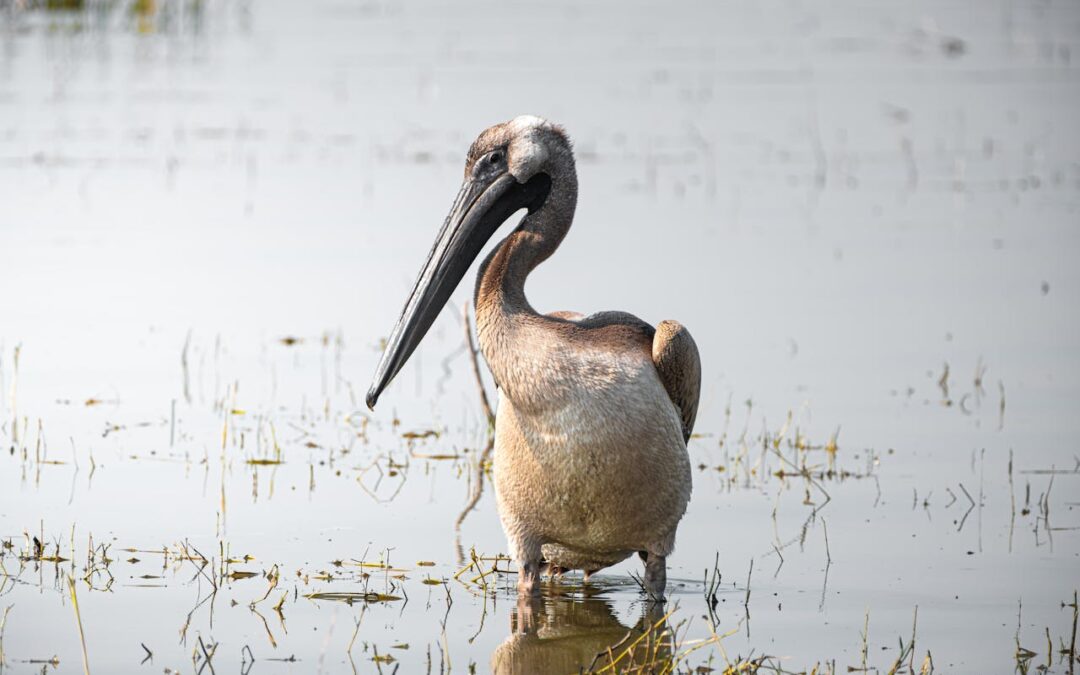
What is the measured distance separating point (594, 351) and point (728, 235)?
7226mm

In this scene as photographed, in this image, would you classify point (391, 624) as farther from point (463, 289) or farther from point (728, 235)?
point (728, 235)

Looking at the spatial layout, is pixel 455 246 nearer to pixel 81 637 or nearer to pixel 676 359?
pixel 676 359

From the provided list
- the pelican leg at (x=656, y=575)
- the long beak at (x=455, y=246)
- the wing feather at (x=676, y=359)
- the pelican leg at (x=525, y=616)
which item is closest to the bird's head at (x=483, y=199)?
the long beak at (x=455, y=246)

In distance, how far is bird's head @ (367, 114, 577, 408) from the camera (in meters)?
→ 6.79

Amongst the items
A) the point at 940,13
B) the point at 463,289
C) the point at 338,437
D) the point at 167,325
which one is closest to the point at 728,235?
the point at 463,289

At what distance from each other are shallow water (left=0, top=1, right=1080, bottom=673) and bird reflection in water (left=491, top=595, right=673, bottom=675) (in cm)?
2

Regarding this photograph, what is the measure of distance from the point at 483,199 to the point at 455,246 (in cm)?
22

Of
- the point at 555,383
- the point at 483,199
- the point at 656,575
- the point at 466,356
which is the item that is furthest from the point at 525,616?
the point at 466,356

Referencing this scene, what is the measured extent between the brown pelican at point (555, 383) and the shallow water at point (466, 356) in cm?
33

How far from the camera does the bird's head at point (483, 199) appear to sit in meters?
6.79

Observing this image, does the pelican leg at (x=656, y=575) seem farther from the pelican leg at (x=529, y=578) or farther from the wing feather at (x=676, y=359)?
the wing feather at (x=676, y=359)

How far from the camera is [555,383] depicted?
20.9ft

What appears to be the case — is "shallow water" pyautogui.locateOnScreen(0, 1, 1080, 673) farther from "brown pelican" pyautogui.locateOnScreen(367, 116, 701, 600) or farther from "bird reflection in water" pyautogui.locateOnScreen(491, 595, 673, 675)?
"brown pelican" pyautogui.locateOnScreen(367, 116, 701, 600)

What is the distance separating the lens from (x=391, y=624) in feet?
21.1
